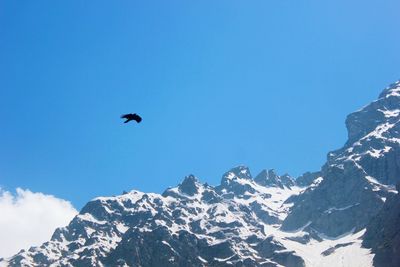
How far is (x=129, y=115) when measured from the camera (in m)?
58.2
